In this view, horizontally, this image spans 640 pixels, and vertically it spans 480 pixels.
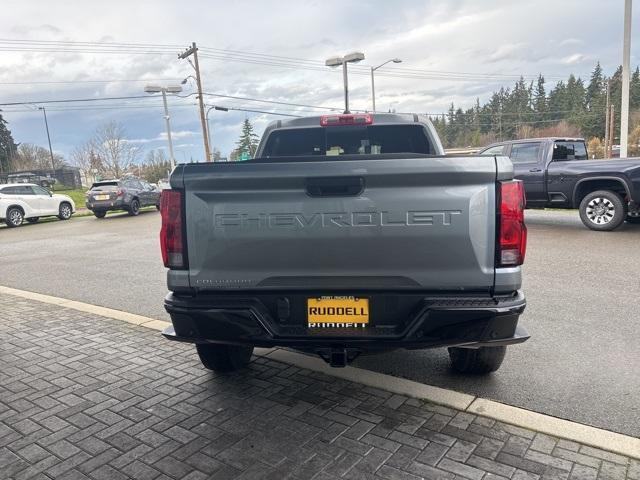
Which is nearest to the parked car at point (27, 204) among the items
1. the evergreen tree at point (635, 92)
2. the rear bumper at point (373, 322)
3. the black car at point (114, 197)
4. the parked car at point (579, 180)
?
the black car at point (114, 197)

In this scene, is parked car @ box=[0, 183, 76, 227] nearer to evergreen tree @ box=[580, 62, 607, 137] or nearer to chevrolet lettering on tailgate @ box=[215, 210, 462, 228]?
chevrolet lettering on tailgate @ box=[215, 210, 462, 228]

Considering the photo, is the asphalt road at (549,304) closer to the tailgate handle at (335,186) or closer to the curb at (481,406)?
the curb at (481,406)

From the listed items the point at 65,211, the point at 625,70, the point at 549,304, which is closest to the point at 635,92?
the point at 625,70

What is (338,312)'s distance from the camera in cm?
286

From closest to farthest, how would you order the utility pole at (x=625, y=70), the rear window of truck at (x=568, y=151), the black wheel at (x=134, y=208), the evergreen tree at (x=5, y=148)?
the rear window of truck at (x=568, y=151), the utility pole at (x=625, y=70), the black wheel at (x=134, y=208), the evergreen tree at (x=5, y=148)

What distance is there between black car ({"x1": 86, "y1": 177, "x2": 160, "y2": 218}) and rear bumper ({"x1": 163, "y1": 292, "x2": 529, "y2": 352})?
59.5ft

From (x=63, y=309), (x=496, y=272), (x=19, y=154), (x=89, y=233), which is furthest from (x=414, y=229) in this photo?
(x=19, y=154)

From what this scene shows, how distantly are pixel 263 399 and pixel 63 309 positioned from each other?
12.8 feet

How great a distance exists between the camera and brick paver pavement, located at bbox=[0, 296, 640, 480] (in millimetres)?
2664

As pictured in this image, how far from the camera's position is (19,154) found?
6938cm

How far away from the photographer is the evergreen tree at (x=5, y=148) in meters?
67.6

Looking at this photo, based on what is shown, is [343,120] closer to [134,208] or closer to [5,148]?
[134,208]

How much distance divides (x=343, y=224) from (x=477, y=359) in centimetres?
163

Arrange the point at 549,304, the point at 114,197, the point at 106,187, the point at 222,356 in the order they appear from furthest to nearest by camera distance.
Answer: the point at 106,187 < the point at 114,197 < the point at 549,304 < the point at 222,356
